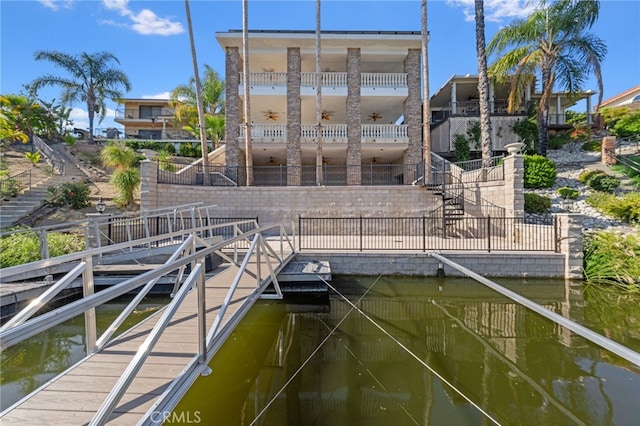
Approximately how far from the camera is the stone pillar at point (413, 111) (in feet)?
56.8

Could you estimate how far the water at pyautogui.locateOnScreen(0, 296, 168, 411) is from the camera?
3984 millimetres

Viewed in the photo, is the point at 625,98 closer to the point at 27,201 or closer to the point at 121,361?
the point at 121,361

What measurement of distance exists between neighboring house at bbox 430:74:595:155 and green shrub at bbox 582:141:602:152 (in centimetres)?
246

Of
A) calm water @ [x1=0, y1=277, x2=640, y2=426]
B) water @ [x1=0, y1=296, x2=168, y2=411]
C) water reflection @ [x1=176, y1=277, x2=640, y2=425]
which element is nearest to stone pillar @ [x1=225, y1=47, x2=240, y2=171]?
calm water @ [x1=0, y1=277, x2=640, y2=426]

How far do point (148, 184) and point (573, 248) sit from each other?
49.6ft

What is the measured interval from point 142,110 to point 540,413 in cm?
4158

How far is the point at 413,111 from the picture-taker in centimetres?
1742

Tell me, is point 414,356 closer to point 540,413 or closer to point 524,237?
point 540,413

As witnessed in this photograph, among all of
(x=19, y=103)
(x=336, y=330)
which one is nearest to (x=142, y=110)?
(x=19, y=103)

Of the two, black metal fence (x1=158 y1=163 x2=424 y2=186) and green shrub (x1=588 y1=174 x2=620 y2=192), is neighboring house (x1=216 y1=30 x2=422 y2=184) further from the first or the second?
green shrub (x1=588 y1=174 x2=620 y2=192)

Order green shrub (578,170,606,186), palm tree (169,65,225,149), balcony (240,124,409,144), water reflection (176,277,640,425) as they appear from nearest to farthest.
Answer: water reflection (176,277,640,425) → green shrub (578,170,606,186) → balcony (240,124,409,144) → palm tree (169,65,225,149)

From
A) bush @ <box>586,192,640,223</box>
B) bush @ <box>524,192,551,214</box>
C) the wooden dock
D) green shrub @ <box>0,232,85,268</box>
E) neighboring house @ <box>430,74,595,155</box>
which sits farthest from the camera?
neighboring house @ <box>430,74,595,155</box>

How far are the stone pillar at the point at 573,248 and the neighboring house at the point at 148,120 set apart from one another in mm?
29640

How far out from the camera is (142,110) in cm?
3484
